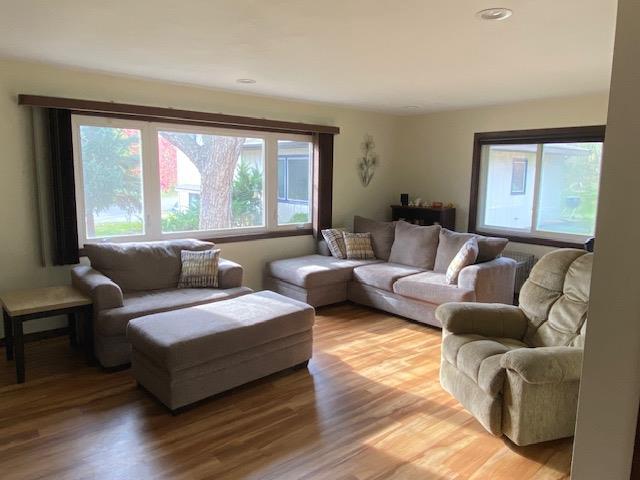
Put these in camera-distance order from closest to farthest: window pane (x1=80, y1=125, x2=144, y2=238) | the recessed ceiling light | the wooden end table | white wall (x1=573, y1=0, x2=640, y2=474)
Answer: white wall (x1=573, y1=0, x2=640, y2=474), the recessed ceiling light, the wooden end table, window pane (x1=80, y1=125, x2=144, y2=238)

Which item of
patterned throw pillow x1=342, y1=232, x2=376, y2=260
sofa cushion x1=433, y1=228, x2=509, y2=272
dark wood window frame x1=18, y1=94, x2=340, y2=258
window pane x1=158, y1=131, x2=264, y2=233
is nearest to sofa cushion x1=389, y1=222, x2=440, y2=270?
sofa cushion x1=433, y1=228, x2=509, y2=272

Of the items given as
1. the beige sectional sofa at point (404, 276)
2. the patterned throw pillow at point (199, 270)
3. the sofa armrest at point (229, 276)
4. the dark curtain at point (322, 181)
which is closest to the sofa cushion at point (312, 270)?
the beige sectional sofa at point (404, 276)

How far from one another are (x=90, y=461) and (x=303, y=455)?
43.3 inches

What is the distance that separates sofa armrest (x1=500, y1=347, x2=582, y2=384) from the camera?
2.29m

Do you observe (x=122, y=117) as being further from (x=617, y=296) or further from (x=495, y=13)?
(x=617, y=296)

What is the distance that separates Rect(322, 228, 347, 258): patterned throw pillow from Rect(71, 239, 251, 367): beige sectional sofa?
1556 mm

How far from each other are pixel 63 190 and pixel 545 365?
3762 mm

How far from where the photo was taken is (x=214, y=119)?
181 inches

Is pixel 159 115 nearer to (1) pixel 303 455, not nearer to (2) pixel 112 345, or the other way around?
(2) pixel 112 345

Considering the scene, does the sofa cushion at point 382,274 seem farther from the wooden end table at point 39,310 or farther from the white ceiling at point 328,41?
the wooden end table at point 39,310

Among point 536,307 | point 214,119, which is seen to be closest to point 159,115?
point 214,119

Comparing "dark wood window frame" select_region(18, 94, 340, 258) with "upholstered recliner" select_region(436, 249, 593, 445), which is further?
"dark wood window frame" select_region(18, 94, 340, 258)

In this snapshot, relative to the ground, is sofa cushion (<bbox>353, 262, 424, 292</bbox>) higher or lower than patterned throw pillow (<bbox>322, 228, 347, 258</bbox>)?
lower

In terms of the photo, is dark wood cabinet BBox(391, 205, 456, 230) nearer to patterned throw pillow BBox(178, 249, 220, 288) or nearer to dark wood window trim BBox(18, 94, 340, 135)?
dark wood window trim BBox(18, 94, 340, 135)
